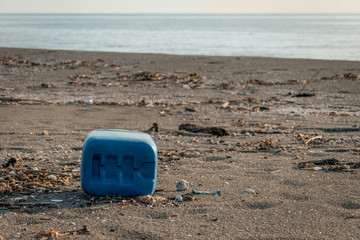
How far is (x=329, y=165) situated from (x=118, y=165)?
257cm

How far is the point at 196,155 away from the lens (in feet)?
19.7

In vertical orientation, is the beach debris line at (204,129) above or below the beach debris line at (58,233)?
above

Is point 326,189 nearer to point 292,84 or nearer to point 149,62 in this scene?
point 292,84

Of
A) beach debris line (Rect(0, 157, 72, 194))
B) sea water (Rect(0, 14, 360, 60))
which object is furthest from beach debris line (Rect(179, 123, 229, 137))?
sea water (Rect(0, 14, 360, 60))

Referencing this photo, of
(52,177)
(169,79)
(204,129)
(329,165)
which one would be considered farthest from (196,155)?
(169,79)

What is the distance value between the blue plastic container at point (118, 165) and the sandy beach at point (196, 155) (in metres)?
0.11

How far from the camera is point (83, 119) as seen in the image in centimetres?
841

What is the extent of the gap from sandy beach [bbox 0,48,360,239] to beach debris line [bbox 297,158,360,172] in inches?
0.5

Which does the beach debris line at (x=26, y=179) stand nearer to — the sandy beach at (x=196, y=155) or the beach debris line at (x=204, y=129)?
the sandy beach at (x=196, y=155)

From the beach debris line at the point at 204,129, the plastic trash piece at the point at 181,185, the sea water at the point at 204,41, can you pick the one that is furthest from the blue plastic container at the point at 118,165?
the sea water at the point at 204,41

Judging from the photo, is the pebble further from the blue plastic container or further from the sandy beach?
the blue plastic container

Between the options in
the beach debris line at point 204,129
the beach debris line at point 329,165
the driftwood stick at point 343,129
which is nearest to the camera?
the beach debris line at point 329,165

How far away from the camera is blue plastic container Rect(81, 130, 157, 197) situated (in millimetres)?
4129

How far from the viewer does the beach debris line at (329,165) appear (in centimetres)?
536
